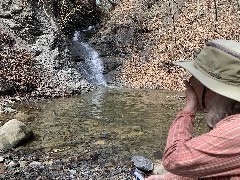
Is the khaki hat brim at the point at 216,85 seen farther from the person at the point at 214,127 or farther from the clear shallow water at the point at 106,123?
the clear shallow water at the point at 106,123

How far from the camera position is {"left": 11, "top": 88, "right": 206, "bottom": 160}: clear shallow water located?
7852mm

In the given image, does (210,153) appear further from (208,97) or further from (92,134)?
(92,134)

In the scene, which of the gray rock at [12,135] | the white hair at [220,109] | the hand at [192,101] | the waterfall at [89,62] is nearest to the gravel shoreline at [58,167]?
the gray rock at [12,135]

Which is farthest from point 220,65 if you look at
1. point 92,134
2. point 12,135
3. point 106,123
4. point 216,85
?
point 106,123

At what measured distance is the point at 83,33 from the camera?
22.1 meters

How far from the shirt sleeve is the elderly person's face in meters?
0.24

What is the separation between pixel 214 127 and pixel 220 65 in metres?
0.28

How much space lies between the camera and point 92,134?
342 inches

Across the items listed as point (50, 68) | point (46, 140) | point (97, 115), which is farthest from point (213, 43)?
point (50, 68)

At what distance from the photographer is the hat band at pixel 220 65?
181cm

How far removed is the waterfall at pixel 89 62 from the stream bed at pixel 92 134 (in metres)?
4.30

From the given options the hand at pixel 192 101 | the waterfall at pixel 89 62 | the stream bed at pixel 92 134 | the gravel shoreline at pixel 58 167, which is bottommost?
the waterfall at pixel 89 62

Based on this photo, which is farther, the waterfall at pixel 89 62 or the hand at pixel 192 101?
the waterfall at pixel 89 62

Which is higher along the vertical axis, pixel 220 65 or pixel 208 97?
pixel 220 65
